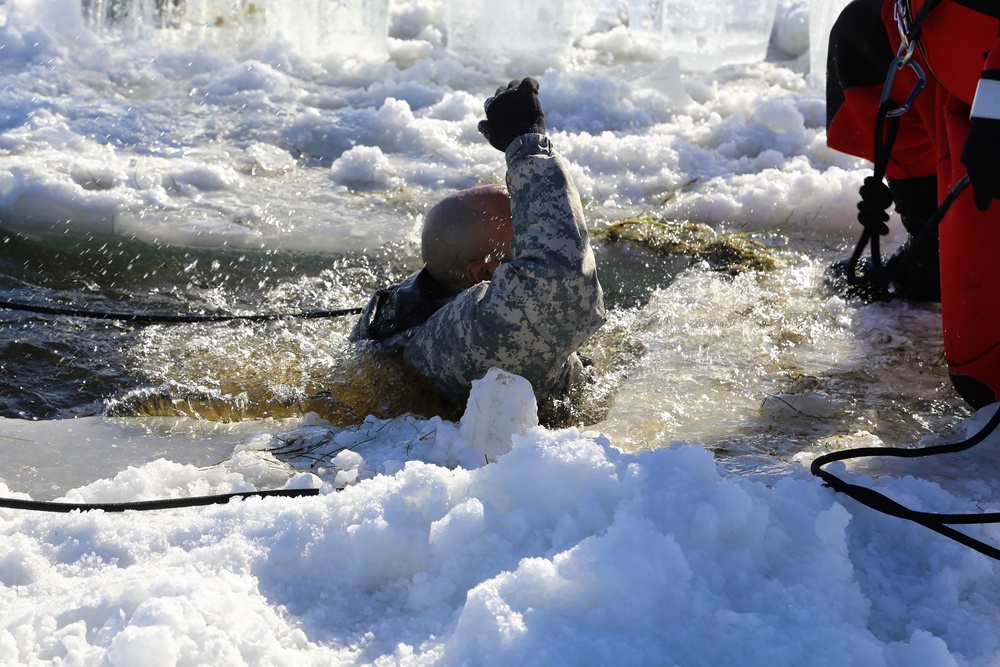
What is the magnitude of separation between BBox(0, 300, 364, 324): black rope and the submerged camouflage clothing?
0.90m

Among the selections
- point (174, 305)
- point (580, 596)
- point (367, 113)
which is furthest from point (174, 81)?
point (580, 596)

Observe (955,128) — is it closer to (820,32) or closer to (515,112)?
(515,112)

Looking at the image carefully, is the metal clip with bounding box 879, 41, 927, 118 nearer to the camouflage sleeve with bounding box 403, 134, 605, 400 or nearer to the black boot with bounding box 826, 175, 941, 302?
the black boot with bounding box 826, 175, 941, 302

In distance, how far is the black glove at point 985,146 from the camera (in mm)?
2160

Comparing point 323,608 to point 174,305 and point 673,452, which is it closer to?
point 673,452

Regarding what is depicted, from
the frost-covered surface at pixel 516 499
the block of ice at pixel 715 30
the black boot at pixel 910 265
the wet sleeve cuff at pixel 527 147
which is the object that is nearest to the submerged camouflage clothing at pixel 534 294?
the wet sleeve cuff at pixel 527 147

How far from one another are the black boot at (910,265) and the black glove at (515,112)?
1514mm

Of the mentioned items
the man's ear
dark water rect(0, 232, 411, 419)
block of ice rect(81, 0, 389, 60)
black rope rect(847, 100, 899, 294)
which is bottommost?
dark water rect(0, 232, 411, 419)

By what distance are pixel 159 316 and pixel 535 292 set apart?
1.64 meters

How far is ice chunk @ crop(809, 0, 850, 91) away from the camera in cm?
824

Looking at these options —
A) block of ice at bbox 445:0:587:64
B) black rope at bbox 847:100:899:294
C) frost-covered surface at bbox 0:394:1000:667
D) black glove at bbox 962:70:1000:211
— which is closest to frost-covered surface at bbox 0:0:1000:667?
frost-covered surface at bbox 0:394:1000:667

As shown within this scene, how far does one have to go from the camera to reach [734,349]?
3285mm

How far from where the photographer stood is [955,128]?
2637 millimetres

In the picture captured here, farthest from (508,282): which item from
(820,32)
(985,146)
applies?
(820,32)
